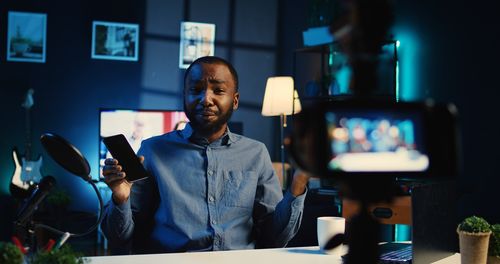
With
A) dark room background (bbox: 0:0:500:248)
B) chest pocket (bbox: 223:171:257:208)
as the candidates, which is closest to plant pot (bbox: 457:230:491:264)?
chest pocket (bbox: 223:171:257:208)

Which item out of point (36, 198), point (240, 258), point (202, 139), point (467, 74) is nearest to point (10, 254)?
point (36, 198)

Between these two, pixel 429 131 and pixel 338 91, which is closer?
pixel 429 131

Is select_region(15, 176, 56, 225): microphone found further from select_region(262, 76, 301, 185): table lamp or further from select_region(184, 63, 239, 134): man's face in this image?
select_region(262, 76, 301, 185): table lamp

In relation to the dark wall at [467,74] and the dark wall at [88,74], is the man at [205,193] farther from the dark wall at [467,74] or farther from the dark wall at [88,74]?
the dark wall at [88,74]

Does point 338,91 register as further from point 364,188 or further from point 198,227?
point 364,188

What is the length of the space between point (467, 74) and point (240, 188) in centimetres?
236

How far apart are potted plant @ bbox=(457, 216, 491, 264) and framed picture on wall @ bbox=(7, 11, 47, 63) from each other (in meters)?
4.69

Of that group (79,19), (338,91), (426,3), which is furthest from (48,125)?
(426,3)

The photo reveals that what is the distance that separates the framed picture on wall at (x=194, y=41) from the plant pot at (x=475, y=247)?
14.6 feet

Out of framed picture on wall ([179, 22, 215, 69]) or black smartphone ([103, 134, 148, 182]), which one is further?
framed picture on wall ([179, 22, 215, 69])

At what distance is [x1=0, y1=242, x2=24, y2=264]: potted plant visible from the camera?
3.06ft

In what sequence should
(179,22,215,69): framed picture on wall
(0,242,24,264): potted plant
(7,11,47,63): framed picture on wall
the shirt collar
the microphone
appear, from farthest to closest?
1. (179,22,215,69): framed picture on wall
2. (7,11,47,63): framed picture on wall
3. the shirt collar
4. the microphone
5. (0,242,24,264): potted plant

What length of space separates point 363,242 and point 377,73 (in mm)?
139

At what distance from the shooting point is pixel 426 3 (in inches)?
156
